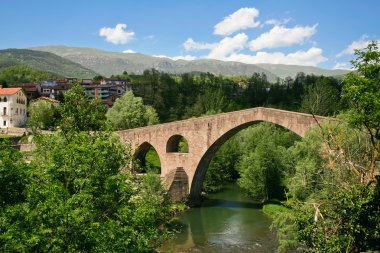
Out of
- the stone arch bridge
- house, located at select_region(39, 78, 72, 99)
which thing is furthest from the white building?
the stone arch bridge

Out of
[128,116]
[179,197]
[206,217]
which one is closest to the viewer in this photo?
[206,217]

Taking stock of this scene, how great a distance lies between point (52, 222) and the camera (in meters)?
10.6

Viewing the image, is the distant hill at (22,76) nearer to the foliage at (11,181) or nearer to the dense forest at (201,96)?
the dense forest at (201,96)

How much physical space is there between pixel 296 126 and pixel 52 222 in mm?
21356

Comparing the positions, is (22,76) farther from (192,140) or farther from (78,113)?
(78,113)

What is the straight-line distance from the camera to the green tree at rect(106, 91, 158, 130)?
5056cm

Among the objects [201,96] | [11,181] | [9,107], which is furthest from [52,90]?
[11,181]

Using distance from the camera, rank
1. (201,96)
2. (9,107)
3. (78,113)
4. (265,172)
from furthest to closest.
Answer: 1. (201,96)
2. (9,107)
3. (265,172)
4. (78,113)

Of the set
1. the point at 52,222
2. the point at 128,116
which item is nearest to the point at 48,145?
the point at 52,222

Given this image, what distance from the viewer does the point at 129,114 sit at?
50500mm

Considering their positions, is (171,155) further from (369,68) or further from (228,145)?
(369,68)

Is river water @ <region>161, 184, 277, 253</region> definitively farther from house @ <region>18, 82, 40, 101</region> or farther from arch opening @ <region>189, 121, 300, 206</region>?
house @ <region>18, 82, 40, 101</region>

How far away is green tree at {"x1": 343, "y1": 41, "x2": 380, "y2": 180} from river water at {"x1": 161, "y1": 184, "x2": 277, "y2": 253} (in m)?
11.8

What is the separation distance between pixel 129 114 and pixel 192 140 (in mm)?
16955
